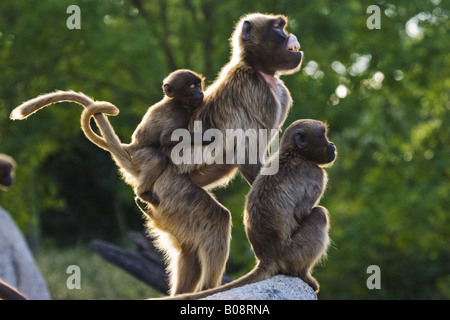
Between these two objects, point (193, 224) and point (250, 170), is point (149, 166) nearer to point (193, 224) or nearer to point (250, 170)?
point (193, 224)

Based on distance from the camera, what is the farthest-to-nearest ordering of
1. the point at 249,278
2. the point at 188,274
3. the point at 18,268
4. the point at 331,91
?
the point at 331,91 → the point at 18,268 → the point at 188,274 → the point at 249,278

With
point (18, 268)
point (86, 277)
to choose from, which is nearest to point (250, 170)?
point (18, 268)

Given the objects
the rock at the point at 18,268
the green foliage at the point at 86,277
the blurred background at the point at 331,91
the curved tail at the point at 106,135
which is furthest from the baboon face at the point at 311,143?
the green foliage at the point at 86,277

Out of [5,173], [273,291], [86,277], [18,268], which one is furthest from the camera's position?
[86,277]

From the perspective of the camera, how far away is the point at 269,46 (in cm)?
545

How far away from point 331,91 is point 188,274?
12476 mm

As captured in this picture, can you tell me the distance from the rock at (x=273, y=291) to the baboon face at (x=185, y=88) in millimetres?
1348

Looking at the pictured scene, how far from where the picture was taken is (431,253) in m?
16.6

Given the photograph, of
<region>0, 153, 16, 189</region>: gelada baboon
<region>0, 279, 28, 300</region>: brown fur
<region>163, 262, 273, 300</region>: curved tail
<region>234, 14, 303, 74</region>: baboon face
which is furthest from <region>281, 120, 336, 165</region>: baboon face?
<region>0, 153, 16, 189</region>: gelada baboon

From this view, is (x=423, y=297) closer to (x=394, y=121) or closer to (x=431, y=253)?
(x=431, y=253)

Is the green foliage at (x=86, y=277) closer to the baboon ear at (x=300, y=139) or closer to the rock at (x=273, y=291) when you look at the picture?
the rock at (x=273, y=291)

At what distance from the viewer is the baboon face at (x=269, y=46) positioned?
213 inches

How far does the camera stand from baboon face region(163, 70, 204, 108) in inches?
207
